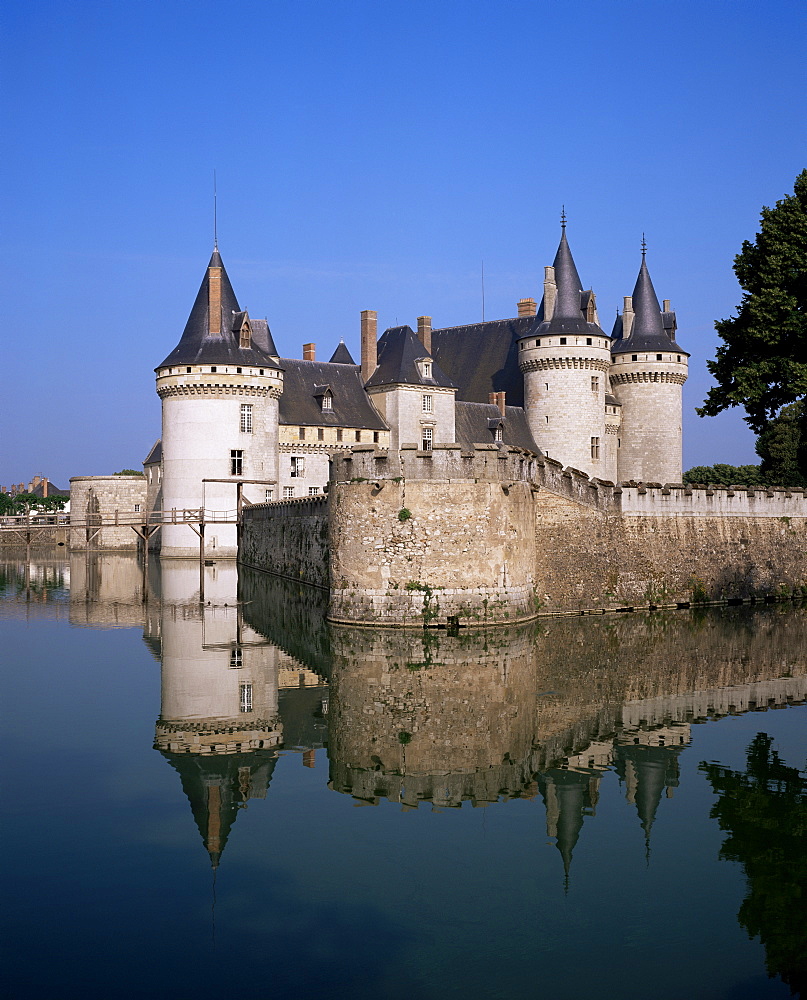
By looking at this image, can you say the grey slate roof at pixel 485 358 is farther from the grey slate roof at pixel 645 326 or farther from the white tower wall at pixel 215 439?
the white tower wall at pixel 215 439

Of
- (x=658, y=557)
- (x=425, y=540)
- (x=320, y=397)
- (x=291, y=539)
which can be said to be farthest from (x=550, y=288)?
(x=425, y=540)

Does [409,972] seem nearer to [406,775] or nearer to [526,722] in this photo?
[406,775]

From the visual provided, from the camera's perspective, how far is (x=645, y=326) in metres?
49.5

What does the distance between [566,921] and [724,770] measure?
4.05m

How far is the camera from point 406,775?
33.4 ft

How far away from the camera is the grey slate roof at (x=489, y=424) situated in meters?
46.6

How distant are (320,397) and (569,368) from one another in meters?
11.0

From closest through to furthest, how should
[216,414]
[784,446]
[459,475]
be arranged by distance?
[459,475] < [216,414] < [784,446]

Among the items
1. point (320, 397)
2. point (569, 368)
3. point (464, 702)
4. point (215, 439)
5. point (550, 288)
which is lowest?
point (464, 702)

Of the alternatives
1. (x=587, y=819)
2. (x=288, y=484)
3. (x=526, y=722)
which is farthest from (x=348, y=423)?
(x=587, y=819)

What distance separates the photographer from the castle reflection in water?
995cm

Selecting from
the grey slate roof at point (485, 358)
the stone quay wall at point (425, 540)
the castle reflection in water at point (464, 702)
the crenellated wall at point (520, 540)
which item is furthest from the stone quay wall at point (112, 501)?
the stone quay wall at point (425, 540)

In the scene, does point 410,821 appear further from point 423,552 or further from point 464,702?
point 423,552

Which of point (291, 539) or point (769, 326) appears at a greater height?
point (769, 326)
